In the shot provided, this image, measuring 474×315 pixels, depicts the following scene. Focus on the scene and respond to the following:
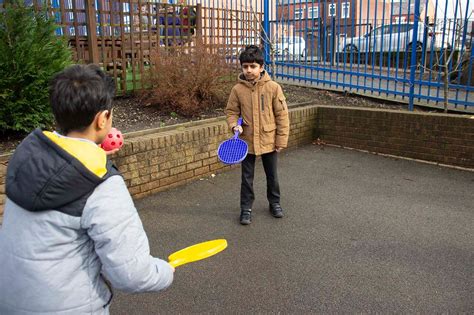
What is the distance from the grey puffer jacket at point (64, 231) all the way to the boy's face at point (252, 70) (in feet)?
8.33

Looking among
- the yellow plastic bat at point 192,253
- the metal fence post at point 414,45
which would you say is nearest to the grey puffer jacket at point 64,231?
the yellow plastic bat at point 192,253

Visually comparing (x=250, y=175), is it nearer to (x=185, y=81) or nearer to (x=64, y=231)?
(x=185, y=81)

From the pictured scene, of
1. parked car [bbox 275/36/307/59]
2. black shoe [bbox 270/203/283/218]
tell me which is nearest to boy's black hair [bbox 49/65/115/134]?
black shoe [bbox 270/203/283/218]

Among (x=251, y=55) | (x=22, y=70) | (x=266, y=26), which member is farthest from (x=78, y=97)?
(x=266, y=26)

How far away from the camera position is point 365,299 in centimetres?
283

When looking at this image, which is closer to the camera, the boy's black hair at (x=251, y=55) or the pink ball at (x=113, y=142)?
the pink ball at (x=113, y=142)

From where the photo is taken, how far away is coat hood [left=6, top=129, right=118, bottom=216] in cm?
134

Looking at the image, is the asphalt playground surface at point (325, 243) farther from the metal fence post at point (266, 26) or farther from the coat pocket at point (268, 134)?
the metal fence post at point (266, 26)

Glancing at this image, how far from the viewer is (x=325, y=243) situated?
11.9 feet

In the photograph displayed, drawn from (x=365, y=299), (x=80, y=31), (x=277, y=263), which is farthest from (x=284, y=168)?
(x=80, y=31)

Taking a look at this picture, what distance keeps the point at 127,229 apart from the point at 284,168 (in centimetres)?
445

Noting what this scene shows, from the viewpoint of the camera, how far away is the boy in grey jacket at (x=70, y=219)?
1.36 m

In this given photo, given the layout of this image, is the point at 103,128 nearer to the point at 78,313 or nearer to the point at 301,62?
the point at 78,313

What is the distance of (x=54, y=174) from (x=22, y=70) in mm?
3503
